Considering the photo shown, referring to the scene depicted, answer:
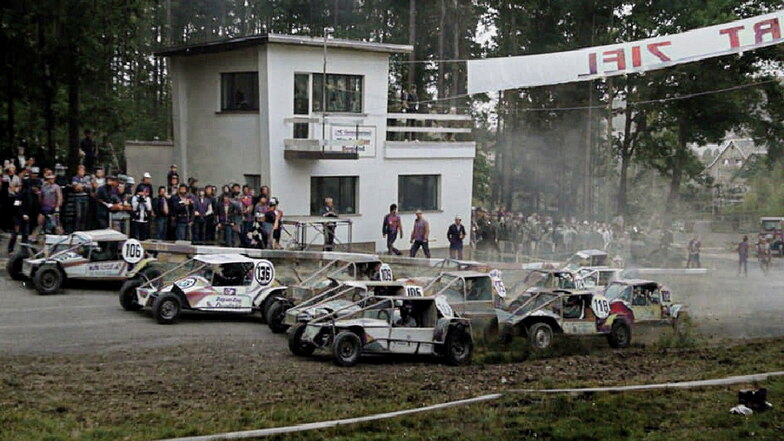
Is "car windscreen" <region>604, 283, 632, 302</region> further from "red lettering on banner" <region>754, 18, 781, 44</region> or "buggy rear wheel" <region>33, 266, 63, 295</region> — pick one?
"buggy rear wheel" <region>33, 266, 63, 295</region>

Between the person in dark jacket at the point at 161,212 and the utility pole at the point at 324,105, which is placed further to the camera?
the utility pole at the point at 324,105

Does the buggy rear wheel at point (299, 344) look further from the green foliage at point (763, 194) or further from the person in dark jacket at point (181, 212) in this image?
the green foliage at point (763, 194)

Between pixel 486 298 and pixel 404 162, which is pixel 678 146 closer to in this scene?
pixel 404 162

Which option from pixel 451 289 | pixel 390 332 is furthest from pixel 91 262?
pixel 451 289

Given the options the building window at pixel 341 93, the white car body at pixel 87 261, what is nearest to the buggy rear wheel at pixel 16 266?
the white car body at pixel 87 261

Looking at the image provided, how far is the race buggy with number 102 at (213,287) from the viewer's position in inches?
839

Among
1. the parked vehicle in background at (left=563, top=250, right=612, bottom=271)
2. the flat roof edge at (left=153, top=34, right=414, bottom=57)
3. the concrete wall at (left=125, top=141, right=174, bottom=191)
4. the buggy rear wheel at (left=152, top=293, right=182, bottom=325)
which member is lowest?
the buggy rear wheel at (left=152, top=293, right=182, bottom=325)

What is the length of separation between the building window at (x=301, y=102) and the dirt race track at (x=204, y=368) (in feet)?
33.4

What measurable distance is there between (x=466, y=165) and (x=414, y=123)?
2.50 metres

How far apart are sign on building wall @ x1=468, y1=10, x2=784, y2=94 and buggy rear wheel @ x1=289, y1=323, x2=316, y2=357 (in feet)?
27.4

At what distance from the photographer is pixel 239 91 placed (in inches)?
1319

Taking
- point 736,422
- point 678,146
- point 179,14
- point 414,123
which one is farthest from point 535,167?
point 736,422

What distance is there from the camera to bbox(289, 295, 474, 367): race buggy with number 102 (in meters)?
18.5

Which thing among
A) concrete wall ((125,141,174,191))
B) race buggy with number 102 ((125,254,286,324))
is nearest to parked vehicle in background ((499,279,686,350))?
race buggy with number 102 ((125,254,286,324))
